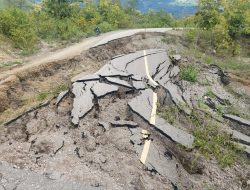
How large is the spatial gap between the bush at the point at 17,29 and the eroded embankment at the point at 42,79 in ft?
10.1

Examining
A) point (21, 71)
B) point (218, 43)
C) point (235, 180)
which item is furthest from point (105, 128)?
point (218, 43)

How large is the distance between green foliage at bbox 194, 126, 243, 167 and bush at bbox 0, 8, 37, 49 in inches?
398

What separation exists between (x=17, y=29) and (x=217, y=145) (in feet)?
38.9

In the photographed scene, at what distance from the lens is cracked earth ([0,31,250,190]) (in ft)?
20.4

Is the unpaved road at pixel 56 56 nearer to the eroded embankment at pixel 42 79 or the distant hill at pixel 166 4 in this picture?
the eroded embankment at pixel 42 79

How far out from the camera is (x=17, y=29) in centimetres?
1658

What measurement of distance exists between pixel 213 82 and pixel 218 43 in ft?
22.1

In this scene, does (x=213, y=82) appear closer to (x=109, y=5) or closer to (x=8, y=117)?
(x=8, y=117)

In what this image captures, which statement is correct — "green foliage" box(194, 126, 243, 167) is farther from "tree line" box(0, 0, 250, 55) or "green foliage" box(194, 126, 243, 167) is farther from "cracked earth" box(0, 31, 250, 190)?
"tree line" box(0, 0, 250, 55)

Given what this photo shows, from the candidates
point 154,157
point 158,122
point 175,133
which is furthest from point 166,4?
point 154,157

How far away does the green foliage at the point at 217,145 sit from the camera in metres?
7.55

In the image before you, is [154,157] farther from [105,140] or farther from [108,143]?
[105,140]

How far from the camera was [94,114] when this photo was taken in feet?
27.8

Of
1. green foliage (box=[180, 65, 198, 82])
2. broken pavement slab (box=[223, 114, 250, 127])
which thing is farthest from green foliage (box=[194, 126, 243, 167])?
green foliage (box=[180, 65, 198, 82])
